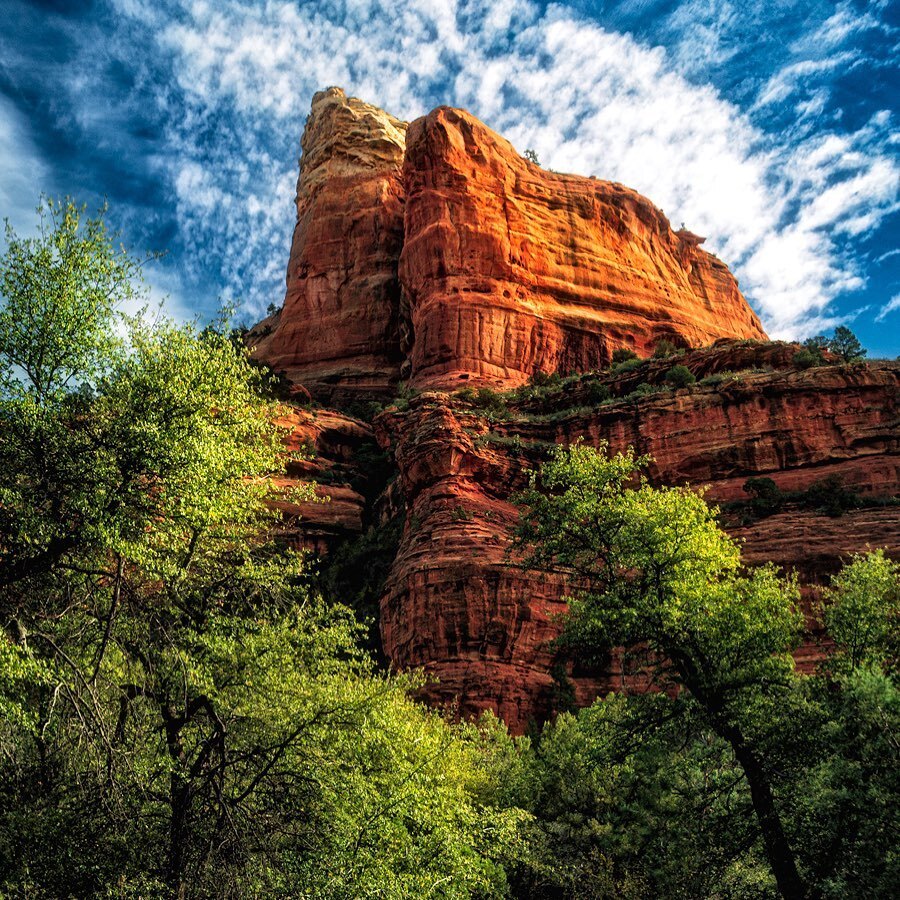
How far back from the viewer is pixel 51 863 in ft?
37.1

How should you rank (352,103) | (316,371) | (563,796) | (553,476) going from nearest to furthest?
(553,476) < (563,796) < (316,371) < (352,103)

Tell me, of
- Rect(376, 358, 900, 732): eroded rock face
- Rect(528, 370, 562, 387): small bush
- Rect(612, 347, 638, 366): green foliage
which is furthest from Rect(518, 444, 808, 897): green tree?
Rect(612, 347, 638, 366): green foliage

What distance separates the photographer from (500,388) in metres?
62.0

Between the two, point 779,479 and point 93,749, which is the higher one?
point 779,479

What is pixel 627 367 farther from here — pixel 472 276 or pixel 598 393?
pixel 472 276

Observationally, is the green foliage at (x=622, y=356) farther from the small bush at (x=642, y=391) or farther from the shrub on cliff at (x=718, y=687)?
the shrub on cliff at (x=718, y=687)

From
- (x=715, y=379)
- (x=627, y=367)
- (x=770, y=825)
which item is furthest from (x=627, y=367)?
(x=770, y=825)

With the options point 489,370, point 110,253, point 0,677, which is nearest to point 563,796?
point 0,677

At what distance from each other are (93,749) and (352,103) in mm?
110488

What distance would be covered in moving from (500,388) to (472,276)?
12.9 meters

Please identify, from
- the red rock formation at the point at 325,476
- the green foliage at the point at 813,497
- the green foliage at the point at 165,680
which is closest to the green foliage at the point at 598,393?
the green foliage at the point at 813,497

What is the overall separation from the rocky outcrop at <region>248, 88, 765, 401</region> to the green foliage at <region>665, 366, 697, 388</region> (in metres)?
16.0

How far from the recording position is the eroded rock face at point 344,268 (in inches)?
3169

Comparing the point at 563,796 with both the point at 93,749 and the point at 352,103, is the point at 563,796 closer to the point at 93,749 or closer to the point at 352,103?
the point at 93,749
